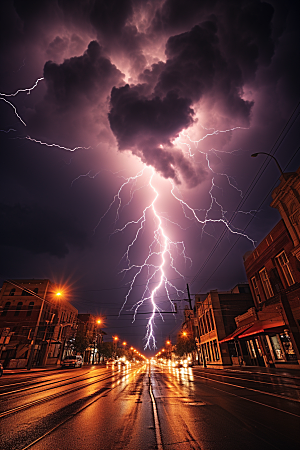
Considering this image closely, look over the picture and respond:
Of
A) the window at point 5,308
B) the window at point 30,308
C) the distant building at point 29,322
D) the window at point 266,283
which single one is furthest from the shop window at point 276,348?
the window at point 5,308

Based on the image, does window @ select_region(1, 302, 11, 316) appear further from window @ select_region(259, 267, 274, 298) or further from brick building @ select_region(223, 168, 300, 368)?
window @ select_region(259, 267, 274, 298)

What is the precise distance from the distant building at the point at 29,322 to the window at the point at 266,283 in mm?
32340

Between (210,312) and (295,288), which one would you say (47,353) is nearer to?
(210,312)

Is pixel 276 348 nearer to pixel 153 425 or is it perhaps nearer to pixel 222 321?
pixel 222 321

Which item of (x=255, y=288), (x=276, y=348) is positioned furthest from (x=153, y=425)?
(x=255, y=288)

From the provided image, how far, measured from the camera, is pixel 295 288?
1795cm

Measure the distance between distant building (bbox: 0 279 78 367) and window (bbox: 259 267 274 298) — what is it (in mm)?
32340

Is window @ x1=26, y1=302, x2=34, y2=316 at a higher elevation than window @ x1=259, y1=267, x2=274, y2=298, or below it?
higher

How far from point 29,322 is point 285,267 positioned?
133ft

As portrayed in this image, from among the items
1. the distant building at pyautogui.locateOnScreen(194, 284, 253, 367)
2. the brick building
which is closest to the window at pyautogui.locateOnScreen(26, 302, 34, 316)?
the distant building at pyautogui.locateOnScreen(194, 284, 253, 367)

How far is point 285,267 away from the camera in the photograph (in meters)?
19.8

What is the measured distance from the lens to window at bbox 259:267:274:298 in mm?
22114

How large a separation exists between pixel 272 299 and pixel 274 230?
6883mm

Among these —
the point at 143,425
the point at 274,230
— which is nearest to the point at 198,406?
the point at 143,425
